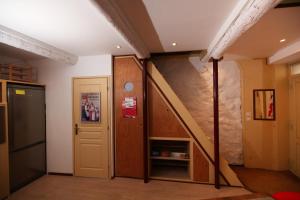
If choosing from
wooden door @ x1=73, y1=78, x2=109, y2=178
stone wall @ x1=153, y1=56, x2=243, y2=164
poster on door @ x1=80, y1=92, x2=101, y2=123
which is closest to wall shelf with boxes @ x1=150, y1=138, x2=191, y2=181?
stone wall @ x1=153, y1=56, x2=243, y2=164

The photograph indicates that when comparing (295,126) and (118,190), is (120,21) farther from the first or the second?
(295,126)

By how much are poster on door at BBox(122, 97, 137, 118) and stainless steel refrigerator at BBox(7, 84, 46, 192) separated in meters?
1.77

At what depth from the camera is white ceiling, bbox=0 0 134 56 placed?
1.75m

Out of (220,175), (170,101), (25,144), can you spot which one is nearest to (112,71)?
(170,101)

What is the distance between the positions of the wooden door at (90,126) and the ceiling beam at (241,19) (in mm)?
2243

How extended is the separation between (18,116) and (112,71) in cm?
186

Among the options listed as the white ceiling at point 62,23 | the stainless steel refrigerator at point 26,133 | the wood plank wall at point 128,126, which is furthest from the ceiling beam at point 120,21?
the stainless steel refrigerator at point 26,133

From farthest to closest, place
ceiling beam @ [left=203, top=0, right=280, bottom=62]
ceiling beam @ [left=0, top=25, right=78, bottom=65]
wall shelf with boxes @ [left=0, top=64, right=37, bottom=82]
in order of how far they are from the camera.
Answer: wall shelf with boxes @ [left=0, top=64, right=37, bottom=82], ceiling beam @ [left=0, top=25, right=78, bottom=65], ceiling beam @ [left=203, top=0, right=280, bottom=62]

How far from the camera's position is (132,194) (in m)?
2.95

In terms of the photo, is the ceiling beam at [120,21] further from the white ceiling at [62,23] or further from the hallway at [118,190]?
the hallway at [118,190]

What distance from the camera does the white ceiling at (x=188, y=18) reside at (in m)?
1.79

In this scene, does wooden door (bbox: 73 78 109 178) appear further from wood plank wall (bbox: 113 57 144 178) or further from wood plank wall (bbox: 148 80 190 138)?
wood plank wall (bbox: 148 80 190 138)

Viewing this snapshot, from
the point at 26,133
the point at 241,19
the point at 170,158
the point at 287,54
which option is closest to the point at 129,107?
the point at 170,158

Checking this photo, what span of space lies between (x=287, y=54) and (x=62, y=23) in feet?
12.1
